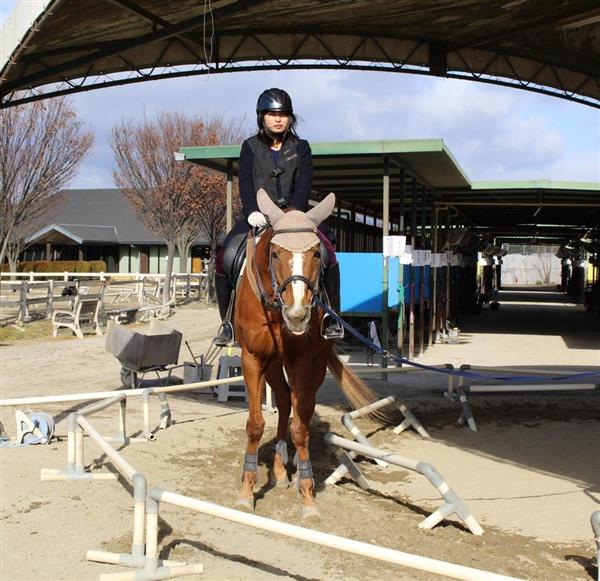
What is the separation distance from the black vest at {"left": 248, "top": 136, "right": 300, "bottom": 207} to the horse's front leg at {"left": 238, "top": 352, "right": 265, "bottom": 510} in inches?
51.5

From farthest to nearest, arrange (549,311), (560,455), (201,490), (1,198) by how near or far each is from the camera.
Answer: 1. (549,311)
2. (1,198)
3. (560,455)
4. (201,490)

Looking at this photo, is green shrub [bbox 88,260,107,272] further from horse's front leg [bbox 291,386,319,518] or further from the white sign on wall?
horse's front leg [bbox 291,386,319,518]

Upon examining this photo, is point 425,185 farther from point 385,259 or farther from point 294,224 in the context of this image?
point 294,224

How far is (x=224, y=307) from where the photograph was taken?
710 cm

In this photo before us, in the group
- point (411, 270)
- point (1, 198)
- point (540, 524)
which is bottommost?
point (540, 524)

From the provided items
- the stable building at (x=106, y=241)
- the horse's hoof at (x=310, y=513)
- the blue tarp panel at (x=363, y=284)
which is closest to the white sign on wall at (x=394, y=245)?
the blue tarp panel at (x=363, y=284)

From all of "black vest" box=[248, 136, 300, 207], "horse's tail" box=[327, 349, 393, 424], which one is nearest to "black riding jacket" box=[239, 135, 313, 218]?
"black vest" box=[248, 136, 300, 207]

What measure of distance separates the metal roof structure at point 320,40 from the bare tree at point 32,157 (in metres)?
13.7

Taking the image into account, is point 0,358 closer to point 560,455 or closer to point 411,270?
point 411,270

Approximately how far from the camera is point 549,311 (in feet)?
111

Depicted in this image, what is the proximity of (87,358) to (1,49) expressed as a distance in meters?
8.20

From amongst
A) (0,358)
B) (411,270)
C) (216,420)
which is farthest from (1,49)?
(411,270)

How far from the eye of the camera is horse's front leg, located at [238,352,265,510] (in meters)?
5.93

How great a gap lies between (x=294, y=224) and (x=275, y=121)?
129 centimetres
